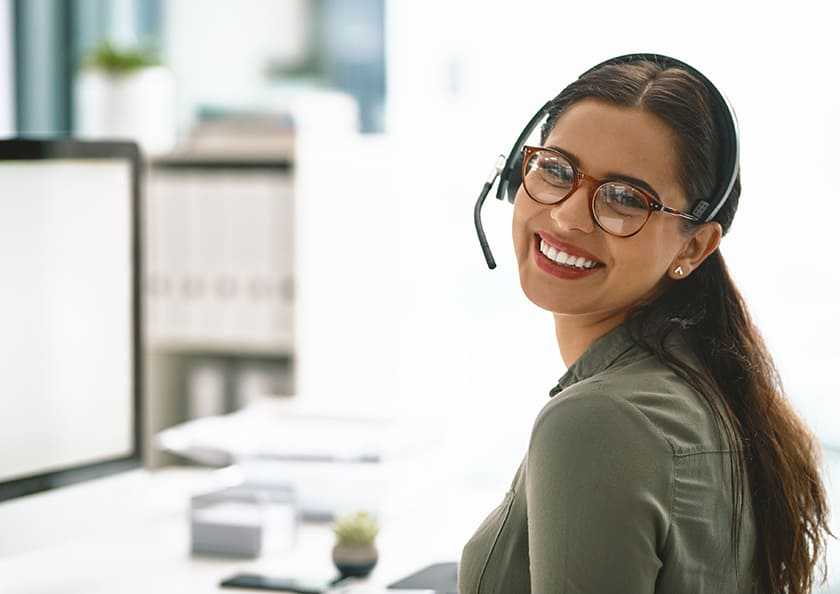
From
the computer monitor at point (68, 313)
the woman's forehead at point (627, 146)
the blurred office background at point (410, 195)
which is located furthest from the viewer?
the blurred office background at point (410, 195)

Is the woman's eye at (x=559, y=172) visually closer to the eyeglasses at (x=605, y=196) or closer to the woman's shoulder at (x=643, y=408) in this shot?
the eyeglasses at (x=605, y=196)

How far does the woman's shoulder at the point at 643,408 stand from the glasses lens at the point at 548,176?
0.20 metres

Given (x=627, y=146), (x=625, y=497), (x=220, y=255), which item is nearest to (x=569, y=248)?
(x=627, y=146)

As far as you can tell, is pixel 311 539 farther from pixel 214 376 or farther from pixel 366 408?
pixel 214 376

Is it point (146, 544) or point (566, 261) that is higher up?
point (566, 261)

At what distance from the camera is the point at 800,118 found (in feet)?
8.76

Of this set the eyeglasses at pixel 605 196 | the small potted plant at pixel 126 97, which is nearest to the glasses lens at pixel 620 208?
the eyeglasses at pixel 605 196

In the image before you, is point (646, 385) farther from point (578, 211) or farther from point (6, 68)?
point (6, 68)

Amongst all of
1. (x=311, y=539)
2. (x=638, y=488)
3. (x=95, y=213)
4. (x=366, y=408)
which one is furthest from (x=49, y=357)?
(x=638, y=488)

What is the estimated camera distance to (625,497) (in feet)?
3.36

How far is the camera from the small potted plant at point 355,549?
1.61 meters

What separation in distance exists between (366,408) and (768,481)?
44.8 inches

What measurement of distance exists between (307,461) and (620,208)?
3.09 feet

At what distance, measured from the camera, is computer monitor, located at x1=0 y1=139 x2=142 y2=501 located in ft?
5.21
